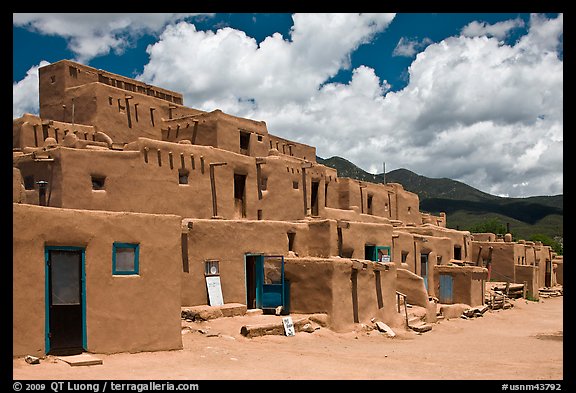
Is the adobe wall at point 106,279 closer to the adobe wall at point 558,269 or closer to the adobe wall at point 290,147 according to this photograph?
the adobe wall at point 290,147

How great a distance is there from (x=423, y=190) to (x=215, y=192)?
14462 centimetres

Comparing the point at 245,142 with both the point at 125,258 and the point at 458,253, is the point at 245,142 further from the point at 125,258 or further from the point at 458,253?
the point at 458,253

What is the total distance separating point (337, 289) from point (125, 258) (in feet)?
28.1

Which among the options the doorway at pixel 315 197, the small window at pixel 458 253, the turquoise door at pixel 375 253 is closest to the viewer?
the turquoise door at pixel 375 253

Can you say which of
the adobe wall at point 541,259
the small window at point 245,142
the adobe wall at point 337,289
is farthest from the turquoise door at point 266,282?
the adobe wall at point 541,259

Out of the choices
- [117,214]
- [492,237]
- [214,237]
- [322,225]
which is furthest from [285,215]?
[492,237]

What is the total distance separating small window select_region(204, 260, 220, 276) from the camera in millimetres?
20281

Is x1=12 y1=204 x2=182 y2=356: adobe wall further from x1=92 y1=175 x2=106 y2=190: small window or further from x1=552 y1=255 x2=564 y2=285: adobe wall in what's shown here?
x1=552 y1=255 x2=564 y2=285: adobe wall

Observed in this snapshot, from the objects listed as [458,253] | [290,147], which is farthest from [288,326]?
[458,253]

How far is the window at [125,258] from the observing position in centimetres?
1388

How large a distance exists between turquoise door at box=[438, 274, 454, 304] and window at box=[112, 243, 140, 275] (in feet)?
68.6

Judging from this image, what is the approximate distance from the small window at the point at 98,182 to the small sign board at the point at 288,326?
7.64 meters

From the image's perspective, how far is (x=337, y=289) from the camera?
68.1 ft

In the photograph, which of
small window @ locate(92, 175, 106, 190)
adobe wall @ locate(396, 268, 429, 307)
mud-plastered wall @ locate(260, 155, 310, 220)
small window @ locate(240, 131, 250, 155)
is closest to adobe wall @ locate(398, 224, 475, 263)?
adobe wall @ locate(396, 268, 429, 307)
